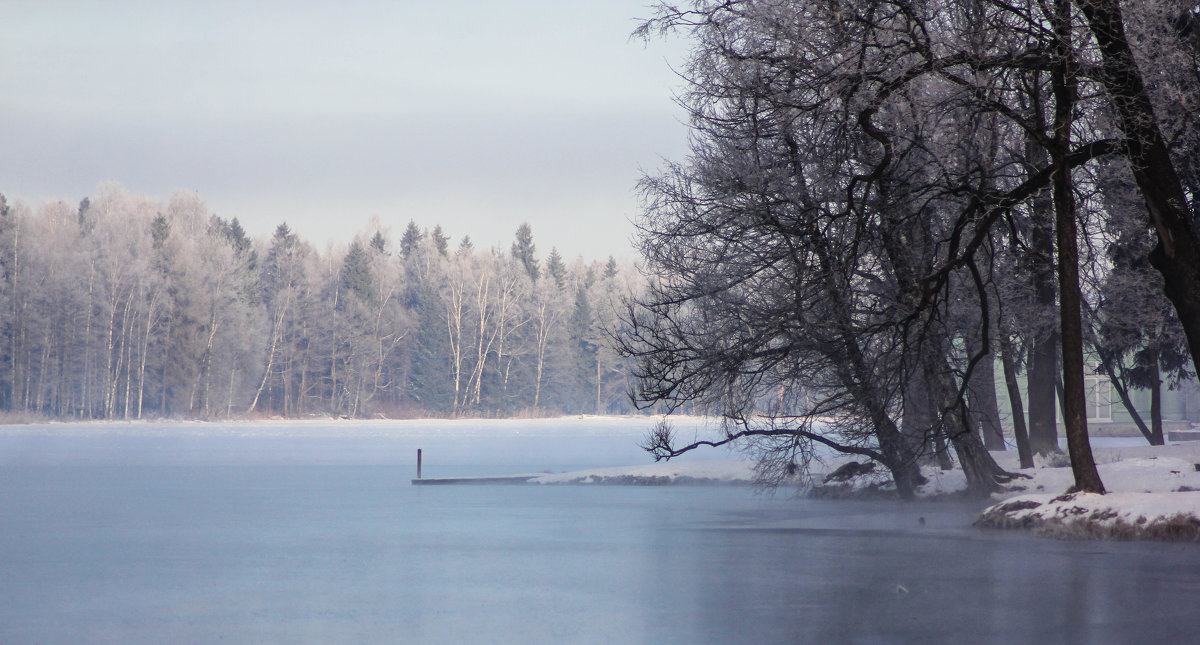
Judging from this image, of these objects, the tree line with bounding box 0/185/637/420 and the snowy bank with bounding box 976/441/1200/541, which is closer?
the snowy bank with bounding box 976/441/1200/541

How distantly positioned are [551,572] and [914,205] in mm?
9613

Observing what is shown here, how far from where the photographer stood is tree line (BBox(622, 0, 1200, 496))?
1330cm

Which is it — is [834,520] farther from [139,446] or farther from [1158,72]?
[139,446]

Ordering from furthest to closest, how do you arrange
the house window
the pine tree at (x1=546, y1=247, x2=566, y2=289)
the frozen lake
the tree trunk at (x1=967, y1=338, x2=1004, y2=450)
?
the pine tree at (x1=546, y1=247, x2=566, y2=289), the house window, the tree trunk at (x1=967, y1=338, x2=1004, y2=450), the frozen lake

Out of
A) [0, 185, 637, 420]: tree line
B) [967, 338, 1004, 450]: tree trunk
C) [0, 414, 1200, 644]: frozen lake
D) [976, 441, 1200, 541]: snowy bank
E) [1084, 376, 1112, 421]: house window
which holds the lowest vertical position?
[0, 414, 1200, 644]: frozen lake

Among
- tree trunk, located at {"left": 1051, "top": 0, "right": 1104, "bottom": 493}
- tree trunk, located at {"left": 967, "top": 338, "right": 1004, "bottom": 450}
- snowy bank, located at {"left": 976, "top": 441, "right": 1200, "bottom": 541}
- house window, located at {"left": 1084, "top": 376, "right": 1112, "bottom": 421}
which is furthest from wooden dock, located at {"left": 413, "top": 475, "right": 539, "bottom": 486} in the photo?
house window, located at {"left": 1084, "top": 376, "right": 1112, "bottom": 421}

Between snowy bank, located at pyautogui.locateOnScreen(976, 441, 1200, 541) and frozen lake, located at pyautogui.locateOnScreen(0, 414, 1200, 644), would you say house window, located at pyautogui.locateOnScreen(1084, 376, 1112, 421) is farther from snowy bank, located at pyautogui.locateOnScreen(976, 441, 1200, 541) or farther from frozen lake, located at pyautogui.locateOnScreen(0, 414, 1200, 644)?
snowy bank, located at pyautogui.locateOnScreen(976, 441, 1200, 541)

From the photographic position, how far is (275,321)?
303 feet

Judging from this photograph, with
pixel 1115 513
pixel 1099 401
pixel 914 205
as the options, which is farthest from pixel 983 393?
pixel 1099 401

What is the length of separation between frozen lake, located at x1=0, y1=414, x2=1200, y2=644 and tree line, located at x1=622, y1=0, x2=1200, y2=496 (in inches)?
85.9

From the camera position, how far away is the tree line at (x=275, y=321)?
77312 millimetres

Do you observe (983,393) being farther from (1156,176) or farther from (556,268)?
(556,268)

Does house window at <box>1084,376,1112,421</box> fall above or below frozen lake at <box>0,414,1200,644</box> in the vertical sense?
above

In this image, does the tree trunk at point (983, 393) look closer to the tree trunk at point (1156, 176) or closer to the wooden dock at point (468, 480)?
the tree trunk at point (1156, 176)
